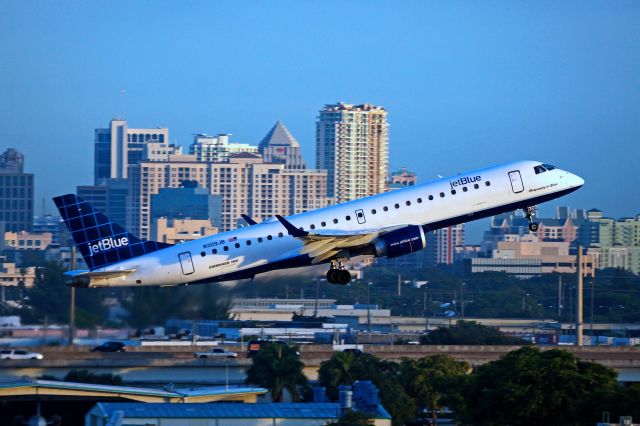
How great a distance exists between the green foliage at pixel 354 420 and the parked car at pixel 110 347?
32314mm

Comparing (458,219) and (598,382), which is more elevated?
(458,219)

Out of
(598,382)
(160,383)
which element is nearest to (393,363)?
(160,383)

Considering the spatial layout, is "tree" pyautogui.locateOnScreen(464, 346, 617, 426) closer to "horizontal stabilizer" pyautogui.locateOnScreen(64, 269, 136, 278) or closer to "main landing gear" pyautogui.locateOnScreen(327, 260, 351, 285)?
"main landing gear" pyautogui.locateOnScreen(327, 260, 351, 285)

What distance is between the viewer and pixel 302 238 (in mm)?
66250

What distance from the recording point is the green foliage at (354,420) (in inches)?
2490

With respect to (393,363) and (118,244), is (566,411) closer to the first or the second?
(118,244)

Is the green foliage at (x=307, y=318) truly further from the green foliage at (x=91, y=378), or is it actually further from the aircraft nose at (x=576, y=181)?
the aircraft nose at (x=576, y=181)

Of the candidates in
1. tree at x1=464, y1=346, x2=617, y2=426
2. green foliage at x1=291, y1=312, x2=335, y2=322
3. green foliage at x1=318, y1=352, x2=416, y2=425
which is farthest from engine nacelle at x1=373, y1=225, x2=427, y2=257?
green foliage at x1=291, y1=312, x2=335, y2=322

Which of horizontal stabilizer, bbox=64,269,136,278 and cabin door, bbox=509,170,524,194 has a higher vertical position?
cabin door, bbox=509,170,524,194

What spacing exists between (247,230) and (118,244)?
6.58 m

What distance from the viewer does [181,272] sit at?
6775 cm

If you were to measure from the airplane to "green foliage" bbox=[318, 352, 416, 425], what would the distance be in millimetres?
17479

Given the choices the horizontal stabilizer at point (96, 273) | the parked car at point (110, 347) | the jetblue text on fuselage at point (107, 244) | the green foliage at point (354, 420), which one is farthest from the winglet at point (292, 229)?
the parked car at point (110, 347)

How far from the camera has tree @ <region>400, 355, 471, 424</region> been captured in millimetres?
83375
